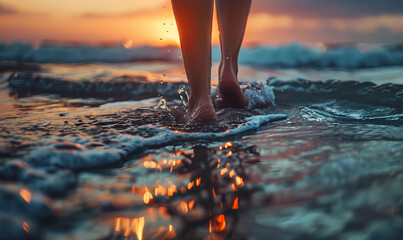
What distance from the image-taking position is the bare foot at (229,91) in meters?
1.89

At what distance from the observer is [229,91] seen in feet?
6.25

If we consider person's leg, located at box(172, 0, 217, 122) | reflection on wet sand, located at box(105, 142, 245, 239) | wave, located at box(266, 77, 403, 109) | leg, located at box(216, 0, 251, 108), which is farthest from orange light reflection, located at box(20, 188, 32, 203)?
wave, located at box(266, 77, 403, 109)

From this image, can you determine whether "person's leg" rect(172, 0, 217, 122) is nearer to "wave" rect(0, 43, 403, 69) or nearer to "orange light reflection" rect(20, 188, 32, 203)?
"orange light reflection" rect(20, 188, 32, 203)

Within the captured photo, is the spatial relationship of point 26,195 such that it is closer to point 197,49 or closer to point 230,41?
point 197,49

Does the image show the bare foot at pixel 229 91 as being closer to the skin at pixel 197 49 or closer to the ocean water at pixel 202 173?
the ocean water at pixel 202 173

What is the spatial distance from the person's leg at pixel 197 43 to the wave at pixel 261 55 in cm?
395

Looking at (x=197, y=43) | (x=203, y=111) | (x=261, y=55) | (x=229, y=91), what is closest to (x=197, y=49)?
(x=197, y=43)

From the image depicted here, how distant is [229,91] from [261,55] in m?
6.25

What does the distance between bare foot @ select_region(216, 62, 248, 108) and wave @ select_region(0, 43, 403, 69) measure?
11.8 feet

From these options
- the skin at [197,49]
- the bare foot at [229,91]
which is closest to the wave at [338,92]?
the bare foot at [229,91]

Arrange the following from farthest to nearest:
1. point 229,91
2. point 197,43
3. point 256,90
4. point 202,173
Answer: point 256,90 < point 229,91 < point 197,43 < point 202,173

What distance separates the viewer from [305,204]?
2.09 ft

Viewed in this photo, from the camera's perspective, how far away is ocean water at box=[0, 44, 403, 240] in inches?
22.5

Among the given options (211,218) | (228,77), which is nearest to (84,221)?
(211,218)
